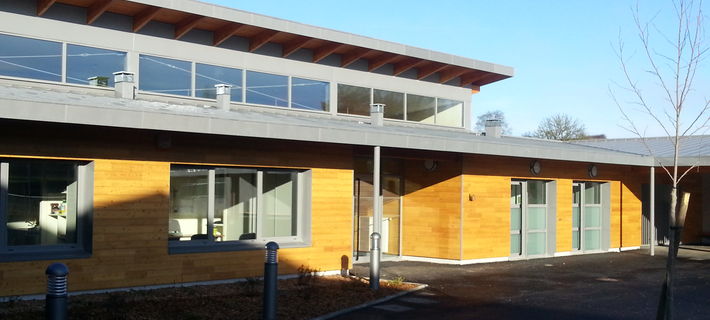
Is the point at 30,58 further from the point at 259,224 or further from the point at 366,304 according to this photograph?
the point at 366,304

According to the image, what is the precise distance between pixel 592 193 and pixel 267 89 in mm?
10142

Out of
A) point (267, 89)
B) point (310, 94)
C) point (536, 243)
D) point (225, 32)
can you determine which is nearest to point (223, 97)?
point (225, 32)

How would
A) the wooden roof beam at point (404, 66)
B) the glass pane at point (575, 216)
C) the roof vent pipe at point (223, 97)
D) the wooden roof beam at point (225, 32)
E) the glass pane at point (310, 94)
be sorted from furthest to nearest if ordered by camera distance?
1. the wooden roof beam at point (404, 66)
2. the glass pane at point (575, 216)
3. the glass pane at point (310, 94)
4. the wooden roof beam at point (225, 32)
5. the roof vent pipe at point (223, 97)

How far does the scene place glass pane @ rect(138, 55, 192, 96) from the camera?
1564 centimetres

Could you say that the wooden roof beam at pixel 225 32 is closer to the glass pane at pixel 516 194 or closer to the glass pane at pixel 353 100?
the glass pane at pixel 353 100

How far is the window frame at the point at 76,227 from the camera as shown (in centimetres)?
1020

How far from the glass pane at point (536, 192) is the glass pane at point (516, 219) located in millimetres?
543

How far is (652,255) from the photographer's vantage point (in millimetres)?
19891

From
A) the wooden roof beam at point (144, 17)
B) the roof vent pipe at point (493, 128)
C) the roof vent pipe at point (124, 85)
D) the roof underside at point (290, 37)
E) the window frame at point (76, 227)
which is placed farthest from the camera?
the roof vent pipe at point (493, 128)

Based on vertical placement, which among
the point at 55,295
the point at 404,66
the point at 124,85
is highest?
the point at 404,66

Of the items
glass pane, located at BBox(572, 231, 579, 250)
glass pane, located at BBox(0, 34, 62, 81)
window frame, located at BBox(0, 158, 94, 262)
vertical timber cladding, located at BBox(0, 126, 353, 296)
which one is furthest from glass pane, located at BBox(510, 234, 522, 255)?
glass pane, located at BBox(0, 34, 62, 81)

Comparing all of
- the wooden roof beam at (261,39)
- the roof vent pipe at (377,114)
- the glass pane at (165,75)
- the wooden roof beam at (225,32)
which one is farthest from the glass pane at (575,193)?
the glass pane at (165,75)

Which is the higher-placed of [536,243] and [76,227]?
[76,227]

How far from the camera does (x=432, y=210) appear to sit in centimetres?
1722
